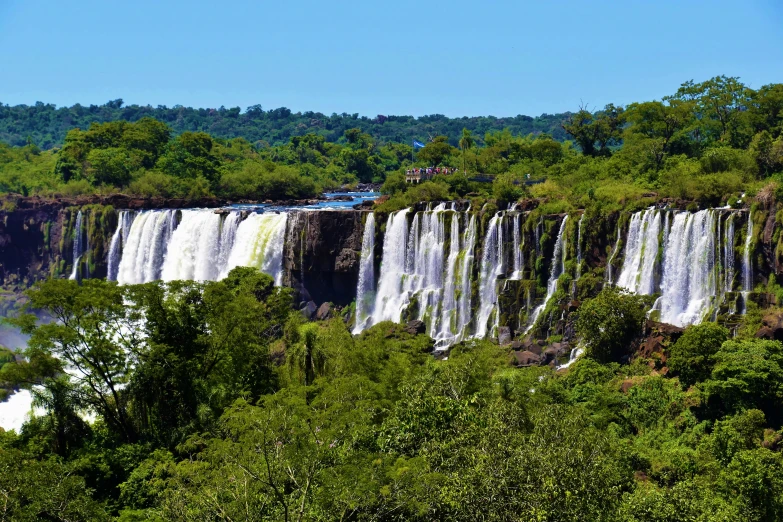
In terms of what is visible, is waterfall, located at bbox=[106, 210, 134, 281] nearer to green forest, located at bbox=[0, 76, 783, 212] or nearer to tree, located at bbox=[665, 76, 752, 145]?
green forest, located at bbox=[0, 76, 783, 212]

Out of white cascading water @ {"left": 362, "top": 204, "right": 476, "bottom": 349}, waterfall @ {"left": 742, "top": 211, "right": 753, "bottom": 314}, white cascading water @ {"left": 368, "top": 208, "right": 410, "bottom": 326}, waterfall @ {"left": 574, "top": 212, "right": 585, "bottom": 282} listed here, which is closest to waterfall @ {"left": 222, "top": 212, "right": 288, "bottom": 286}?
white cascading water @ {"left": 362, "top": 204, "right": 476, "bottom": 349}

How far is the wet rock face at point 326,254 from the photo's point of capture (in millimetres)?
52219

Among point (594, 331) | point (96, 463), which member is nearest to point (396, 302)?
point (594, 331)

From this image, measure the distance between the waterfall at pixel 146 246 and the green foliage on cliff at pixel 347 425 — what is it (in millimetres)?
22654

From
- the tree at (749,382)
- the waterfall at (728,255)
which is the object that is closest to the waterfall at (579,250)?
the waterfall at (728,255)

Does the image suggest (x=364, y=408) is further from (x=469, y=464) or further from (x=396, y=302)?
(x=396, y=302)

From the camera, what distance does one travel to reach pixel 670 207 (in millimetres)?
41406

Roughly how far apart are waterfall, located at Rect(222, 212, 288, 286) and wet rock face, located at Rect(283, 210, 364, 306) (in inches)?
26.1

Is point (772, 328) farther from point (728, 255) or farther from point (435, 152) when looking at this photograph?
point (435, 152)

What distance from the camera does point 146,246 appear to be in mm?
58375

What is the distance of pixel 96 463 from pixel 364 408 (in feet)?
27.0

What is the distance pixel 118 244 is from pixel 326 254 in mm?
17338

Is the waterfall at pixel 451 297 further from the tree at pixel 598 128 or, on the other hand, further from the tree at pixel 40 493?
the tree at pixel 40 493

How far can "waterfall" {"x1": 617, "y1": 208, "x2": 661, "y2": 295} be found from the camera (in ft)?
131
